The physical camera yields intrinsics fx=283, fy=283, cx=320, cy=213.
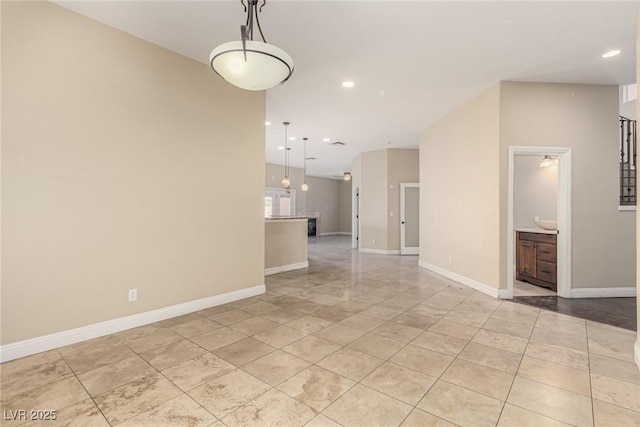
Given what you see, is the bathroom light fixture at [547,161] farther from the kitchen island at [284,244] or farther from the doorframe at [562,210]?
the kitchen island at [284,244]

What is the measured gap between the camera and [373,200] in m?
8.86

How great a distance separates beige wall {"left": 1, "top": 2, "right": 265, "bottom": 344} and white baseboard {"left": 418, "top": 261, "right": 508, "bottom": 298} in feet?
12.4

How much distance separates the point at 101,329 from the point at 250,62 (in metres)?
2.97

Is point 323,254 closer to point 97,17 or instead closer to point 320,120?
point 320,120

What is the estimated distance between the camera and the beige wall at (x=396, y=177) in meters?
8.49

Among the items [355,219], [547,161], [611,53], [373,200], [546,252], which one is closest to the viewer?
[611,53]

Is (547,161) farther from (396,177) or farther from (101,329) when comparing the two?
(101,329)

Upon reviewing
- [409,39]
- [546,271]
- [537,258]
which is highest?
[409,39]

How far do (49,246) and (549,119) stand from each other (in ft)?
20.6

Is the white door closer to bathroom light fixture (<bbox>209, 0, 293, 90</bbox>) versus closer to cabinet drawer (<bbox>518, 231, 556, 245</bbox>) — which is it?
cabinet drawer (<bbox>518, 231, 556, 245</bbox>)

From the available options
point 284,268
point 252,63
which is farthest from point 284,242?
point 252,63

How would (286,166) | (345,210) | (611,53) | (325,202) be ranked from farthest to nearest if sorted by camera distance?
(345,210)
(325,202)
(286,166)
(611,53)

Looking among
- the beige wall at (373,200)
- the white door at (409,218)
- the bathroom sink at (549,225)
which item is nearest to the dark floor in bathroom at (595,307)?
the bathroom sink at (549,225)

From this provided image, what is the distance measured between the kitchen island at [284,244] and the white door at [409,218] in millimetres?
3306
